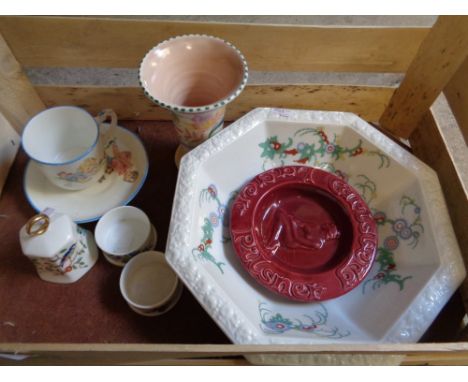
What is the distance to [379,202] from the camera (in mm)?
599

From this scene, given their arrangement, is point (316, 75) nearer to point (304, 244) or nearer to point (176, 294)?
point (304, 244)

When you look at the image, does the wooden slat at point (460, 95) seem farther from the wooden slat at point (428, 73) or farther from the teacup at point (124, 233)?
the teacup at point (124, 233)

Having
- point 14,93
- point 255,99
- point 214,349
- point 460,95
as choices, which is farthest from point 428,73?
point 14,93

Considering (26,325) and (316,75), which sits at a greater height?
(316,75)

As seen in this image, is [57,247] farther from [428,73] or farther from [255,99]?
[428,73]

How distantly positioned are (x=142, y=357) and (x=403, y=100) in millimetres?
580

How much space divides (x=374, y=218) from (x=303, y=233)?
0.12 m

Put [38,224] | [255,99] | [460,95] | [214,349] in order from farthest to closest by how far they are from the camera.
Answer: [255,99], [460,95], [38,224], [214,349]

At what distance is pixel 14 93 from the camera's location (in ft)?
2.06

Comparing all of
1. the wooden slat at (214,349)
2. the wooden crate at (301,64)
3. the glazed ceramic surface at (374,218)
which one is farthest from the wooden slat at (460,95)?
the wooden slat at (214,349)

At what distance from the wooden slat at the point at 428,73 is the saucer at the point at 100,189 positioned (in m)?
0.46

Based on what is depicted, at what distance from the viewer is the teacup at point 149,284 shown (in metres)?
0.52

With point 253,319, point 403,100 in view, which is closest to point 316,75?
point 403,100

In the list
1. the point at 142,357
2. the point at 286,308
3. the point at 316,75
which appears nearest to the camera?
the point at 142,357
